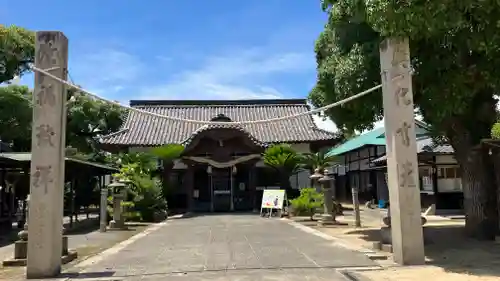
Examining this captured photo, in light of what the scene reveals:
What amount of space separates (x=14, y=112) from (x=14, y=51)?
3186 mm

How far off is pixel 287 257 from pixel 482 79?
575 cm

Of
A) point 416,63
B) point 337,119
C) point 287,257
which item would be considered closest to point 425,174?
point 337,119

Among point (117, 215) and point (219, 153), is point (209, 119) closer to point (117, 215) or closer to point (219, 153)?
point (219, 153)

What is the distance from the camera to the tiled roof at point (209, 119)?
28547mm

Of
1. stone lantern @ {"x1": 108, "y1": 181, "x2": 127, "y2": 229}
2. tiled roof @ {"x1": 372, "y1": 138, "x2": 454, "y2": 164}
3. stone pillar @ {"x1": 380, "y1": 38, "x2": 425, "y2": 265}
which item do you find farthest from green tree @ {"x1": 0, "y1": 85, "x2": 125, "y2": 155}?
stone pillar @ {"x1": 380, "y1": 38, "x2": 425, "y2": 265}

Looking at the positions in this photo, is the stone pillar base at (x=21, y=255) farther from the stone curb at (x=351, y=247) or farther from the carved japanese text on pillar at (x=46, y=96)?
the stone curb at (x=351, y=247)

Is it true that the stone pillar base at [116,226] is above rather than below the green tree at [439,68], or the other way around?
below

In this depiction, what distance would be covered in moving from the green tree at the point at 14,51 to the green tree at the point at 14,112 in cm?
84

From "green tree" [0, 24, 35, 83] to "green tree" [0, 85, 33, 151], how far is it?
840mm

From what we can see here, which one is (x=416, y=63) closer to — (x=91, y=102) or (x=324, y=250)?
(x=324, y=250)

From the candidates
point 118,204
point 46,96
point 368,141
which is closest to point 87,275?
point 46,96

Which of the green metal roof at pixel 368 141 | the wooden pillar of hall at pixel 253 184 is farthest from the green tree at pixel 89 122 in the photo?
the green metal roof at pixel 368 141

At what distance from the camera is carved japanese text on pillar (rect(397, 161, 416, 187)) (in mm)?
8297

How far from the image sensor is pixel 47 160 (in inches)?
313
